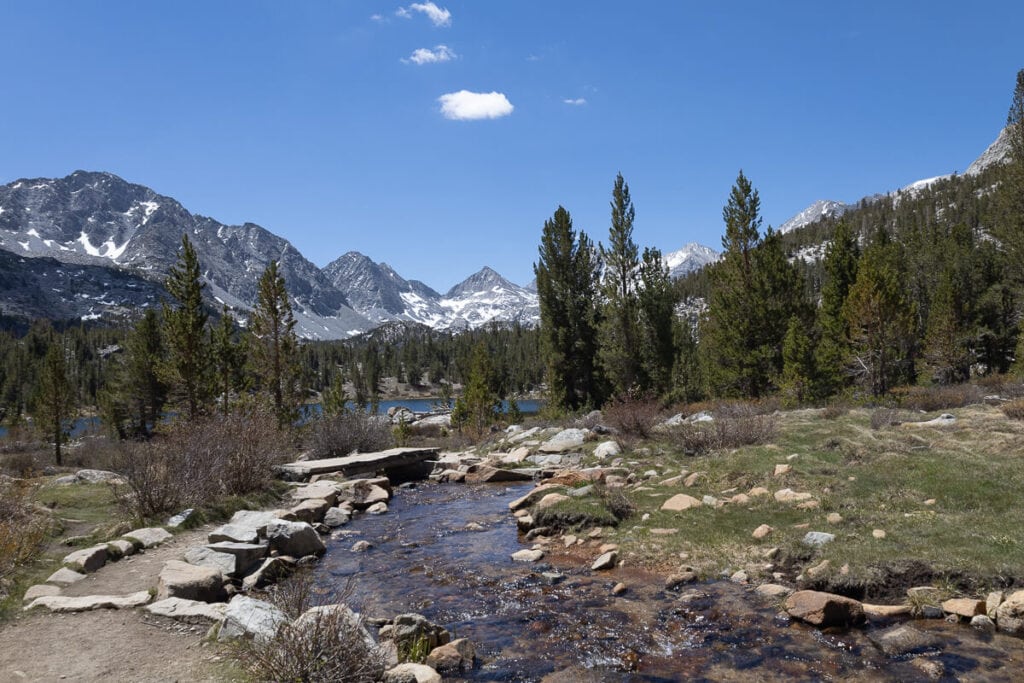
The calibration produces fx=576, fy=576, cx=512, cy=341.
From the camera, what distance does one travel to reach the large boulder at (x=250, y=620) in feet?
21.4

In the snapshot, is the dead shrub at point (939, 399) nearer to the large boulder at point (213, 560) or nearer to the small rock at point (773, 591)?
the small rock at point (773, 591)

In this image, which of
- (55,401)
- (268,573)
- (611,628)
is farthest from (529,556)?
(55,401)

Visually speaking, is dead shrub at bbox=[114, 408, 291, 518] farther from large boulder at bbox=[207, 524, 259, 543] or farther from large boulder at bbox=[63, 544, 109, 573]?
large boulder at bbox=[63, 544, 109, 573]

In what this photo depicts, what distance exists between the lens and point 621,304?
109 feet

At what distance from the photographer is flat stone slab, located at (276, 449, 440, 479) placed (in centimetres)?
2189

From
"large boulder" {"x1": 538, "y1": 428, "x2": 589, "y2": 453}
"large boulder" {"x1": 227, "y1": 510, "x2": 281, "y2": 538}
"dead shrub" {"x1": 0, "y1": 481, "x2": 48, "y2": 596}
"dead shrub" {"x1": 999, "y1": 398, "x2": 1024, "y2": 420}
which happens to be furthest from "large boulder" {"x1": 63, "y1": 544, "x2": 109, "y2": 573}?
"dead shrub" {"x1": 999, "y1": 398, "x2": 1024, "y2": 420}

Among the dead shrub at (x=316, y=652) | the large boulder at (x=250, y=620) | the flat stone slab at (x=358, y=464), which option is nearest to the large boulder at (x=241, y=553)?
the large boulder at (x=250, y=620)

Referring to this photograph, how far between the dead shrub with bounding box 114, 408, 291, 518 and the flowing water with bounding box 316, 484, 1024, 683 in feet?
15.5

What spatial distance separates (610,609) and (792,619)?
8.35 feet

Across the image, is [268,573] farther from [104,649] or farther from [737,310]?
[737,310]

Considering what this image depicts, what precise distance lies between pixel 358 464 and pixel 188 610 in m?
15.4

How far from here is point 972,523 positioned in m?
9.76

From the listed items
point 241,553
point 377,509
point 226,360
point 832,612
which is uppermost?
point 226,360

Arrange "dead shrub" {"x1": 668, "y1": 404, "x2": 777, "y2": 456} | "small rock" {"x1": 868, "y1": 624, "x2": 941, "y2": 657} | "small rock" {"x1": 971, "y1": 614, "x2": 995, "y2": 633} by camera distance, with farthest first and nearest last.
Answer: "dead shrub" {"x1": 668, "y1": 404, "x2": 777, "y2": 456} < "small rock" {"x1": 971, "y1": 614, "x2": 995, "y2": 633} < "small rock" {"x1": 868, "y1": 624, "x2": 941, "y2": 657}
